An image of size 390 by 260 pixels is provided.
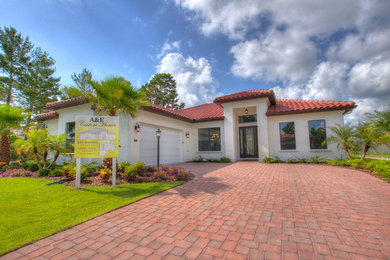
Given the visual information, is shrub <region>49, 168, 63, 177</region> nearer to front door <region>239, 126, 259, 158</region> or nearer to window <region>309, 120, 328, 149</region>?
front door <region>239, 126, 259, 158</region>

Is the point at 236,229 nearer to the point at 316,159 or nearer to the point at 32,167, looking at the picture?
the point at 32,167

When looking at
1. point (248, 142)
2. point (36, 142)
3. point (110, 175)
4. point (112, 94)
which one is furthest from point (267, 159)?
point (36, 142)

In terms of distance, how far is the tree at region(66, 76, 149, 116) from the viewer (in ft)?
19.5

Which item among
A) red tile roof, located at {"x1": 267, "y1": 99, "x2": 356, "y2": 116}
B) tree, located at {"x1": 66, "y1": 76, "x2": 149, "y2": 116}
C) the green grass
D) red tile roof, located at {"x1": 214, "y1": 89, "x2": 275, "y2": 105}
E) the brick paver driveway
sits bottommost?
the brick paver driveway

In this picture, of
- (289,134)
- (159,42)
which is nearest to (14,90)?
(159,42)

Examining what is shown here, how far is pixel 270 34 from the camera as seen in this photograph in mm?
9250

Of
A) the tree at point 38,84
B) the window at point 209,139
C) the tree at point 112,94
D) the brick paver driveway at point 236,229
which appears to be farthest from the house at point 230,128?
the tree at point 38,84

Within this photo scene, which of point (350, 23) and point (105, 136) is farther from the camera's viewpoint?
point (350, 23)

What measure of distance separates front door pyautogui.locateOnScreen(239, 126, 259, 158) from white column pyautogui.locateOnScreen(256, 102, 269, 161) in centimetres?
153

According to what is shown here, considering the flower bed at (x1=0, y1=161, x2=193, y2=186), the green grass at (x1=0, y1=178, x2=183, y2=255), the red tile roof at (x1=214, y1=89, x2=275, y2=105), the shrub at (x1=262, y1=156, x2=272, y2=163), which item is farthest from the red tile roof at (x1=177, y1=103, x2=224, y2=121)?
the green grass at (x1=0, y1=178, x2=183, y2=255)

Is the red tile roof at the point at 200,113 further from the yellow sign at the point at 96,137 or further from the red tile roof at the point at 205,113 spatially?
the yellow sign at the point at 96,137

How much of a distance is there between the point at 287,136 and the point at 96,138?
1158 cm

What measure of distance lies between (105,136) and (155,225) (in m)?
3.76

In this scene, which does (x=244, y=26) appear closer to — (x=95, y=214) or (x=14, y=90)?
(x=95, y=214)
